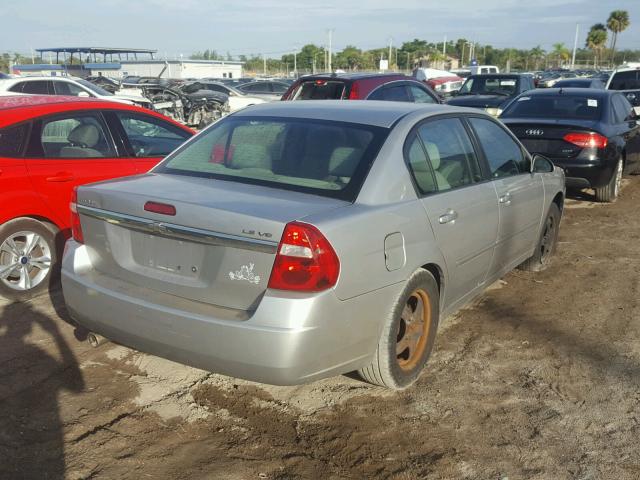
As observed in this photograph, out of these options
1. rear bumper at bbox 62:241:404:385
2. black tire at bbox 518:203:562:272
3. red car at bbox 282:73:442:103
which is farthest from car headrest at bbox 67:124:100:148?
red car at bbox 282:73:442:103

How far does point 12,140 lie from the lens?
5164 mm

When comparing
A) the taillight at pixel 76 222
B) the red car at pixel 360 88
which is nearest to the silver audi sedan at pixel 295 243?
the taillight at pixel 76 222

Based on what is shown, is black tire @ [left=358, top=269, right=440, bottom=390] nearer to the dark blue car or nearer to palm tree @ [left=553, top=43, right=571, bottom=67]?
the dark blue car

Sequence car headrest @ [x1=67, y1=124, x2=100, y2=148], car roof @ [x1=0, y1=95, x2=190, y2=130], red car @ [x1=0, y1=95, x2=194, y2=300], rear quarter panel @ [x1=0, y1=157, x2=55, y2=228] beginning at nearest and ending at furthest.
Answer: rear quarter panel @ [x1=0, y1=157, x2=55, y2=228], red car @ [x1=0, y1=95, x2=194, y2=300], car roof @ [x1=0, y1=95, x2=190, y2=130], car headrest @ [x1=67, y1=124, x2=100, y2=148]

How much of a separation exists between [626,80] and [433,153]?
16531 millimetres

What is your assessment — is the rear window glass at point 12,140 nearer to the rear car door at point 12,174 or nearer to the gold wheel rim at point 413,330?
the rear car door at point 12,174

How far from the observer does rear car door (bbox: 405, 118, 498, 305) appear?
153 inches

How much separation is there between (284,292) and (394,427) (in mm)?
1011

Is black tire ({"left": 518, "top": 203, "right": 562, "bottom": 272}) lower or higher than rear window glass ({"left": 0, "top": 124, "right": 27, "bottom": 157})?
lower

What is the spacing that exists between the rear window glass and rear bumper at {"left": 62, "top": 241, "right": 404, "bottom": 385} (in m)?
2.12

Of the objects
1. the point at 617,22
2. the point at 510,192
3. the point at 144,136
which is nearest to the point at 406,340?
the point at 510,192

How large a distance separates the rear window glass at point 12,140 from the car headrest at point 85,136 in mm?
465

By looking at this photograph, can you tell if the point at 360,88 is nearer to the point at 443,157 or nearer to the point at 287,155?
the point at 443,157

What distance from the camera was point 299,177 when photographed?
3.70m
